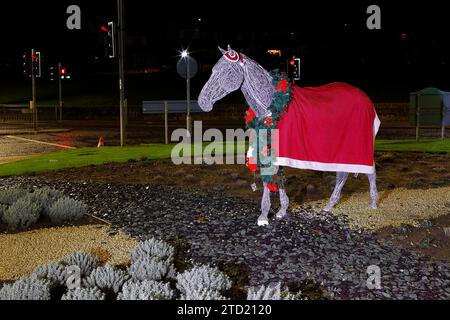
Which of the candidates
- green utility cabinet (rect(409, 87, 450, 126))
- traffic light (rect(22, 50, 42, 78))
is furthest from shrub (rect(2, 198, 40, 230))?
traffic light (rect(22, 50, 42, 78))

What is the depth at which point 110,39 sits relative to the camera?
2005 centimetres

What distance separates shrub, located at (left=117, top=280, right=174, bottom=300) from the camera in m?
5.20

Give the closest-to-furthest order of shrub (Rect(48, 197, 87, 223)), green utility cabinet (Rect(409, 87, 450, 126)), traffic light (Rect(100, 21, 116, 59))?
1. shrub (Rect(48, 197, 87, 223))
2. traffic light (Rect(100, 21, 116, 59))
3. green utility cabinet (Rect(409, 87, 450, 126))

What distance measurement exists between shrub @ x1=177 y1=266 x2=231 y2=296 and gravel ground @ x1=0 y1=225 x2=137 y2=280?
4.93 feet

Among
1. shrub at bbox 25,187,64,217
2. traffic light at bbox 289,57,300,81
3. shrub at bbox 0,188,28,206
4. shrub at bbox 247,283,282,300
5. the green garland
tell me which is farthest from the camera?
traffic light at bbox 289,57,300,81

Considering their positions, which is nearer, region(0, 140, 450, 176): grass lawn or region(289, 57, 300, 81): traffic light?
region(0, 140, 450, 176): grass lawn

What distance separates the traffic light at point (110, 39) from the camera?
1984 cm

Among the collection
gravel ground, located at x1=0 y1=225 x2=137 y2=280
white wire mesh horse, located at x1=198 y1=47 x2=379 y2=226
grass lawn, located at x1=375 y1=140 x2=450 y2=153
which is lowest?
gravel ground, located at x1=0 y1=225 x2=137 y2=280

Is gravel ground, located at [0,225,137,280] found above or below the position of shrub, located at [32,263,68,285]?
below

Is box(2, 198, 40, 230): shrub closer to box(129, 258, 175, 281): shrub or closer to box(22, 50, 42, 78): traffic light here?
box(129, 258, 175, 281): shrub

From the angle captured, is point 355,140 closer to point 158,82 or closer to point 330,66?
point 158,82

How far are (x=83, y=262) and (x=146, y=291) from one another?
1.40 metres

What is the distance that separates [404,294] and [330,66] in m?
71.8
